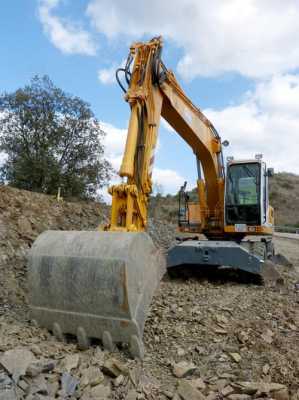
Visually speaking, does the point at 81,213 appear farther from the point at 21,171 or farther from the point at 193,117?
the point at 21,171

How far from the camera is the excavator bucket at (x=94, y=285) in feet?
12.5

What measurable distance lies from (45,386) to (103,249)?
1.37 metres

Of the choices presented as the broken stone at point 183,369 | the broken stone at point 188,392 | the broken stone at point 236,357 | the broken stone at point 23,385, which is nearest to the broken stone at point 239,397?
the broken stone at point 188,392

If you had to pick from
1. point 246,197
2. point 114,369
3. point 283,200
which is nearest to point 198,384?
point 114,369

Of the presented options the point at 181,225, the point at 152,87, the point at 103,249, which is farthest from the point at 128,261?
the point at 181,225

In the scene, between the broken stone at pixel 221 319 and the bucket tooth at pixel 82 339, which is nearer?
the bucket tooth at pixel 82 339

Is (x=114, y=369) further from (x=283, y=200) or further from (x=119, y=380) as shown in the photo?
(x=283, y=200)

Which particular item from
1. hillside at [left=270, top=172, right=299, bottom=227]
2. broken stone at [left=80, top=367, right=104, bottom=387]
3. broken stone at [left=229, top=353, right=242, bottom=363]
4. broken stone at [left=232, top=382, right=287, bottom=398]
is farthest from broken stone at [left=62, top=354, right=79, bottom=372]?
hillside at [left=270, top=172, right=299, bottom=227]

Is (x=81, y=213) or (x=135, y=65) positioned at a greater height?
(x=135, y=65)

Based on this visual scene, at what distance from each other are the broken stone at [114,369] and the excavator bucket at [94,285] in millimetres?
285

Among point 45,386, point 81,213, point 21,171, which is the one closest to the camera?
point 45,386

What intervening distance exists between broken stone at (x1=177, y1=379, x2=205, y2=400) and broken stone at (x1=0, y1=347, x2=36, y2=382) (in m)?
1.23

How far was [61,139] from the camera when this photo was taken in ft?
53.9

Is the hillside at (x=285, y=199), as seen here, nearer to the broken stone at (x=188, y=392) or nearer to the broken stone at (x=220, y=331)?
the broken stone at (x=220, y=331)
